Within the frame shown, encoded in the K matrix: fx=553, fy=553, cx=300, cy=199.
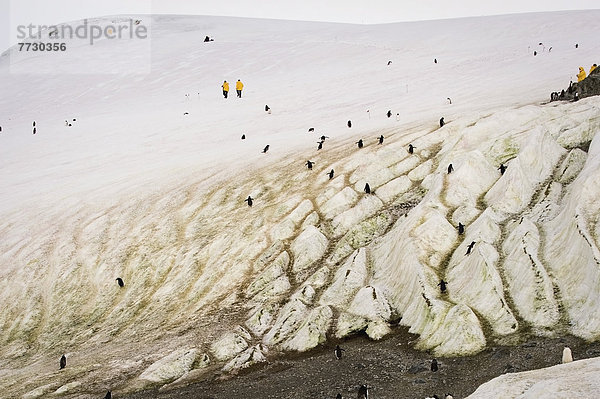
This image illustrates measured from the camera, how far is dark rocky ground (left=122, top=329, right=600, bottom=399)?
17594mm

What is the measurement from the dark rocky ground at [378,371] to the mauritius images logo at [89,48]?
77.0 m

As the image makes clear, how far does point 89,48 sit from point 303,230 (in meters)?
95.5

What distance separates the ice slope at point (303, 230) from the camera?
854 inches

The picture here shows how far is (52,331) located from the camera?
29.8 metres

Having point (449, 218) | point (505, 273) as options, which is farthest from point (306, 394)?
point (449, 218)

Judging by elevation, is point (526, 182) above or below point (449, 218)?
above

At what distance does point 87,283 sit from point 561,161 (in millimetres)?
26919

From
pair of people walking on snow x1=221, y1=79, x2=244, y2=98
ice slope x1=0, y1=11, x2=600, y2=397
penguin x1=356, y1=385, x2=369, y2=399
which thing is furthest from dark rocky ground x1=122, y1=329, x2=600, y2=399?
pair of people walking on snow x1=221, y1=79, x2=244, y2=98

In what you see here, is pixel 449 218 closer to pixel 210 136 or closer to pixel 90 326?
pixel 90 326

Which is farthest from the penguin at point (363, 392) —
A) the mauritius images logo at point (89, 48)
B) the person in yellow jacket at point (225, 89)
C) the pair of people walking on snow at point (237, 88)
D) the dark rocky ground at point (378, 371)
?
the mauritius images logo at point (89, 48)

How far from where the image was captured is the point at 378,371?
19.5 metres

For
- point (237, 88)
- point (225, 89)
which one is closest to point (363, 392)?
point (237, 88)

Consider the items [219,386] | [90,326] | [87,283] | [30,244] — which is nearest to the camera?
[219,386]

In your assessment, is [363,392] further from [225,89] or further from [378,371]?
[225,89]
